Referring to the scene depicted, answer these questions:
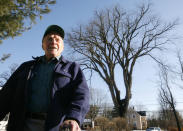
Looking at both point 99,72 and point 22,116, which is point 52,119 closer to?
point 22,116

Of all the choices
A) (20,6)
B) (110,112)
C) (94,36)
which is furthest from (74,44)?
(110,112)

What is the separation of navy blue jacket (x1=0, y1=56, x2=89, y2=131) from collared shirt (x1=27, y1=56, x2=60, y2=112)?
0.17ft

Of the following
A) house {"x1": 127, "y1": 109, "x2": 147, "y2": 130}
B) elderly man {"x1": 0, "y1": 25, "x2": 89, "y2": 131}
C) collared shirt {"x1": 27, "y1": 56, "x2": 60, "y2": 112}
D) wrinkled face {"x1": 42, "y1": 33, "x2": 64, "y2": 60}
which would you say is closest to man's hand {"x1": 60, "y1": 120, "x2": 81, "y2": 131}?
elderly man {"x1": 0, "y1": 25, "x2": 89, "y2": 131}

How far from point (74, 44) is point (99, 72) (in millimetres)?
3818

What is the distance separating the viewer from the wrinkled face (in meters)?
1.86

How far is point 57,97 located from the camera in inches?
59.6

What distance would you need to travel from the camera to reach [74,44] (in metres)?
16.9

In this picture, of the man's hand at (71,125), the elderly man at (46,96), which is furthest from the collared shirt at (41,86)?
the man's hand at (71,125)

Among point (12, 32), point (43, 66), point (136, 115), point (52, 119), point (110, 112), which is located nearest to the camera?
point (52, 119)

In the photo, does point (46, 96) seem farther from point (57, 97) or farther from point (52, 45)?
point (52, 45)

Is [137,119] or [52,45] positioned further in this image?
[137,119]

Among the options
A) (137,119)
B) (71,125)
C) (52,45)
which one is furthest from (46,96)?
(137,119)

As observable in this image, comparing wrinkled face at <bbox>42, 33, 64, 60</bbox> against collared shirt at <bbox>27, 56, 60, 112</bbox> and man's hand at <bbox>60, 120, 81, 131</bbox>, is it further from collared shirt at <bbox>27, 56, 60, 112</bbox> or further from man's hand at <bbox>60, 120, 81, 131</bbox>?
man's hand at <bbox>60, 120, 81, 131</bbox>

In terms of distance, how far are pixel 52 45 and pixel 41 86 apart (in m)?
0.49
